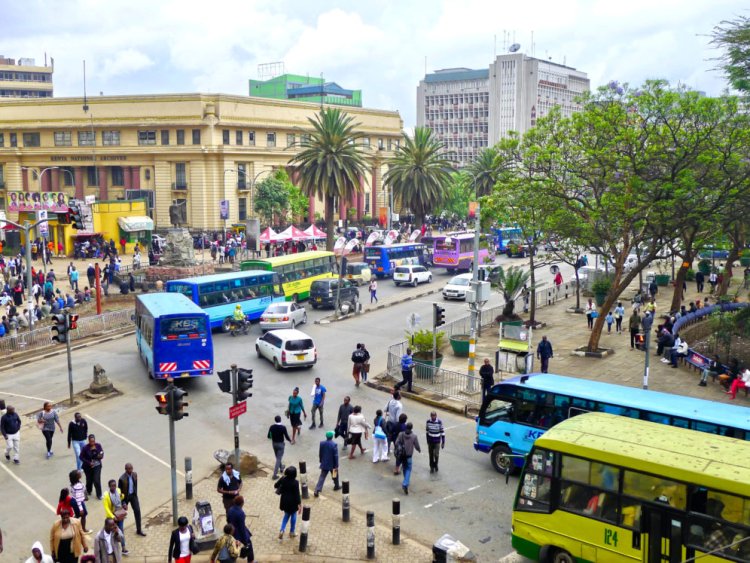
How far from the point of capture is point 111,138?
257ft

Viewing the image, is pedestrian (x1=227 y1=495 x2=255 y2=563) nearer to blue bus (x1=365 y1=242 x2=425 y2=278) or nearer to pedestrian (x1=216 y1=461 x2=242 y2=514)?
pedestrian (x1=216 y1=461 x2=242 y2=514)

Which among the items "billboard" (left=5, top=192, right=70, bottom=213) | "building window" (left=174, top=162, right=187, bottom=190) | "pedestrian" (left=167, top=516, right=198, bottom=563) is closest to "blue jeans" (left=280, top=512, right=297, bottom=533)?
"pedestrian" (left=167, top=516, right=198, bottom=563)

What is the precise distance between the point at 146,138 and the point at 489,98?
318 ft

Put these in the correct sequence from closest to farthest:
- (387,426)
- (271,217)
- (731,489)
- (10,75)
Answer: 1. (731,489)
2. (387,426)
3. (271,217)
4. (10,75)

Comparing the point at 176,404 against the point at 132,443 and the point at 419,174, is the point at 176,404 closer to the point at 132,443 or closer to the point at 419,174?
the point at 132,443

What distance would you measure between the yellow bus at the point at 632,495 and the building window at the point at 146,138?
6979cm

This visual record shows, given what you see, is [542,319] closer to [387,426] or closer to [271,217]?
[387,426]

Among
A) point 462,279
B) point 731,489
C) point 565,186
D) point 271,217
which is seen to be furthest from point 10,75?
point 731,489

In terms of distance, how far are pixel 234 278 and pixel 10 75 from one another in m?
146

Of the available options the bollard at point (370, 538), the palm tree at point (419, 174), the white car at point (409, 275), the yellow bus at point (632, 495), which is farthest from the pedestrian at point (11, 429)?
the palm tree at point (419, 174)

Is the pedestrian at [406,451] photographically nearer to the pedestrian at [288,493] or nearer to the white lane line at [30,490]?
the pedestrian at [288,493]

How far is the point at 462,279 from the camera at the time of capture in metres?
45.5

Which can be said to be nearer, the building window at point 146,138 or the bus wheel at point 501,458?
the bus wheel at point 501,458

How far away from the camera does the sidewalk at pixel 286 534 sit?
14281 mm
